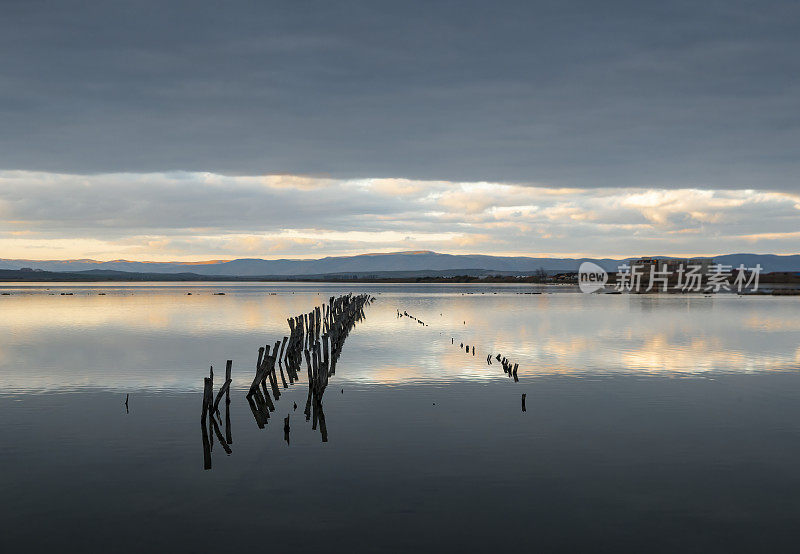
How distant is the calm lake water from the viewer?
10633 mm

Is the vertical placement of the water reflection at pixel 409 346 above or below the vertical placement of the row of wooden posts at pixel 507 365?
below

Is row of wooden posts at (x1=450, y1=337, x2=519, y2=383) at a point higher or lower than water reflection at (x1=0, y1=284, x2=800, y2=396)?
→ higher

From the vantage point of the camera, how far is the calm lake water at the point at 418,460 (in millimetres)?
10633

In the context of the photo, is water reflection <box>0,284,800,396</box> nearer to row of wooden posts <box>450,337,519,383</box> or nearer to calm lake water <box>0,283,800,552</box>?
calm lake water <box>0,283,800,552</box>

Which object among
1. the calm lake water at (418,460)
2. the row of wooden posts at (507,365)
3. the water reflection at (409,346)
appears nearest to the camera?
the calm lake water at (418,460)

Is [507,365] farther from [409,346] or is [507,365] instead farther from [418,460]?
[418,460]

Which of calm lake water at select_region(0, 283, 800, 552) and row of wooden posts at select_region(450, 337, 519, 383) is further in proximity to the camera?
row of wooden posts at select_region(450, 337, 519, 383)

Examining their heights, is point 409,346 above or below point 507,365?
below

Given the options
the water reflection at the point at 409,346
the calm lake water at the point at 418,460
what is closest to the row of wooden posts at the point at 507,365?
the calm lake water at the point at 418,460

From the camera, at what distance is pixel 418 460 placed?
14.5 m

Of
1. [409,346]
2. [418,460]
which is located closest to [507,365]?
[409,346]

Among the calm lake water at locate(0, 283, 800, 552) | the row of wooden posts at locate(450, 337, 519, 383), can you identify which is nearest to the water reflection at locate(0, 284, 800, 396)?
the calm lake water at locate(0, 283, 800, 552)

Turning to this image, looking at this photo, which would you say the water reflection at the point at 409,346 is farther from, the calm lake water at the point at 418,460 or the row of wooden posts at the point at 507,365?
the row of wooden posts at the point at 507,365

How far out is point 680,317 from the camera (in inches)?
2501
